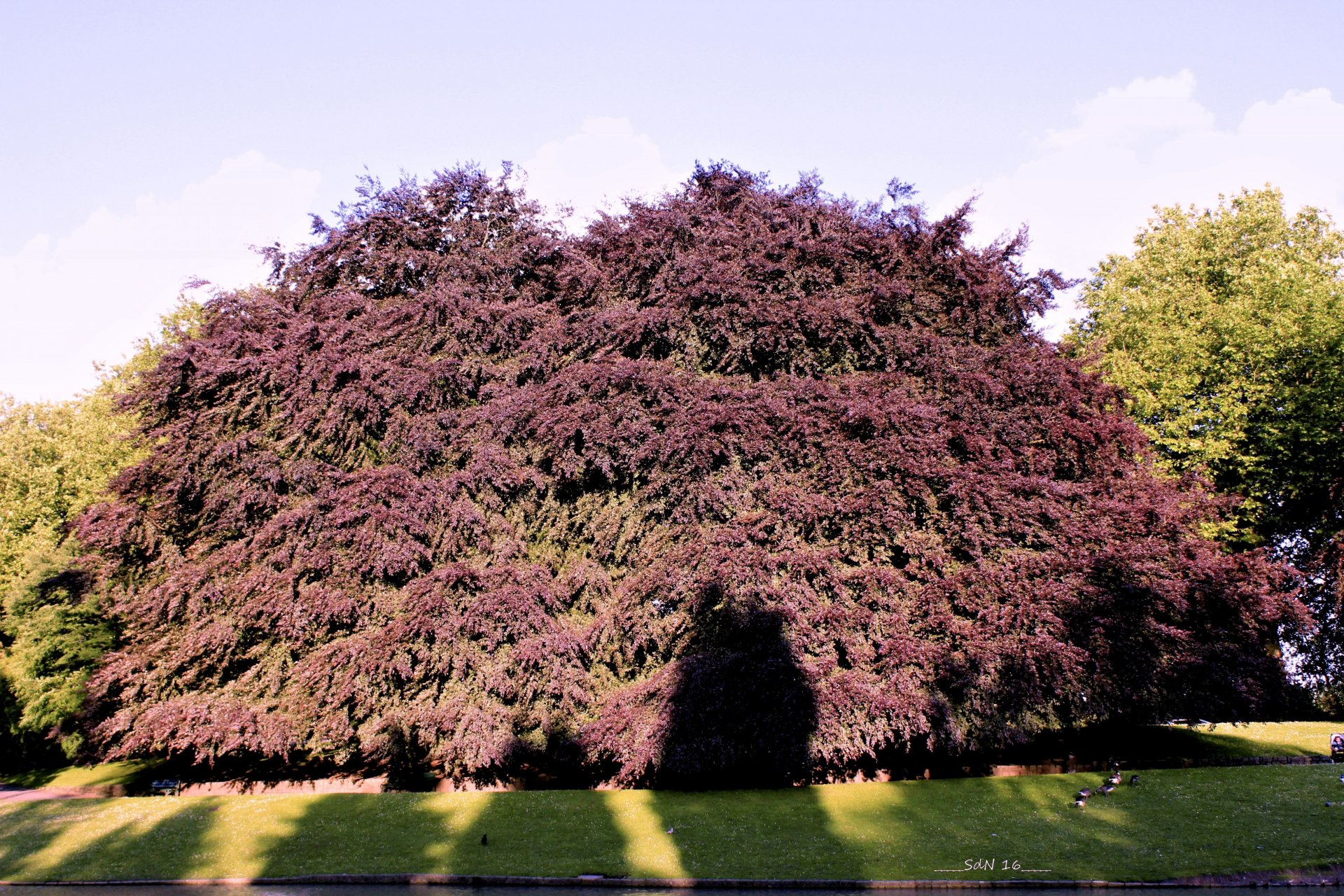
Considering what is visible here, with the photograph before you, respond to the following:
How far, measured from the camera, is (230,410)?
22.9 meters

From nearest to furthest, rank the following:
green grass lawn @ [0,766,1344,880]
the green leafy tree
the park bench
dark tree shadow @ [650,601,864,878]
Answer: green grass lawn @ [0,766,1344,880] → dark tree shadow @ [650,601,864,878] → the park bench → the green leafy tree

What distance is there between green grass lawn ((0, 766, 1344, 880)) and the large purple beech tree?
3.61ft

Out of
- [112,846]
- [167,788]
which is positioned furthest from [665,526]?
[167,788]

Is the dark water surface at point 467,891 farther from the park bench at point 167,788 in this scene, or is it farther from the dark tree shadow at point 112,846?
the park bench at point 167,788

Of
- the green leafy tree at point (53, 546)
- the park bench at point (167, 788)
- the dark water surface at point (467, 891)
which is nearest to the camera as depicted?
the dark water surface at point (467, 891)

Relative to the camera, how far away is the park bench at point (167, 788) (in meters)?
23.0

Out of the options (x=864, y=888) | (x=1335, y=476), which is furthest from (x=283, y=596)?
(x=1335, y=476)

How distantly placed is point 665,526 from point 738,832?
6995mm

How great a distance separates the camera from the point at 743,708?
18234mm

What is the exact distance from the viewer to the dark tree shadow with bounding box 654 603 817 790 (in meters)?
17.8

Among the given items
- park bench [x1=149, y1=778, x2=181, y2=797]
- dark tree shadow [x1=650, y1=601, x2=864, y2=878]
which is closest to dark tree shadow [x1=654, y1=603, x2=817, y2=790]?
dark tree shadow [x1=650, y1=601, x2=864, y2=878]

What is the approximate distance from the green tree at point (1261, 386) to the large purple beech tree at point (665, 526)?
17.2ft

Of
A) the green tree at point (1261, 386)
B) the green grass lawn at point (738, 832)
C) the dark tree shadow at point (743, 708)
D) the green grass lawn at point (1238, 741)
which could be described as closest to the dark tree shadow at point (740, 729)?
the dark tree shadow at point (743, 708)

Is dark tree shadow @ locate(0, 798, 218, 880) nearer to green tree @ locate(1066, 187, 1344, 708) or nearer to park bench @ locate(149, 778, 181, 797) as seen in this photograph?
park bench @ locate(149, 778, 181, 797)
